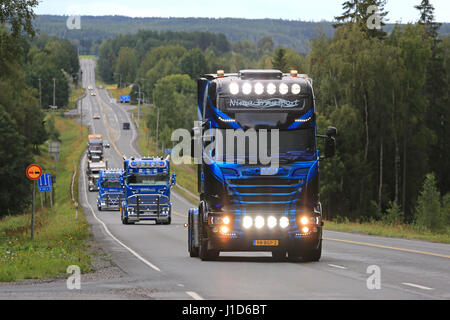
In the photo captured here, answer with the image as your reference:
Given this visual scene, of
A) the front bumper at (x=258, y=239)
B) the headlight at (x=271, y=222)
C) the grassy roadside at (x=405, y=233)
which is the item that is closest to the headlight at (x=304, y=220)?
the front bumper at (x=258, y=239)

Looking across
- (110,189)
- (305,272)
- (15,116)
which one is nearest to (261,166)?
(305,272)

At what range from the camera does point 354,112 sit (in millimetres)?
80250

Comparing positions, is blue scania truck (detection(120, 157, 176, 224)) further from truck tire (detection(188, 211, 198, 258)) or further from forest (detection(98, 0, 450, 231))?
forest (detection(98, 0, 450, 231))

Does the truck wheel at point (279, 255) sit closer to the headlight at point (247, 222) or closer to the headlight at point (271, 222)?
the headlight at point (271, 222)

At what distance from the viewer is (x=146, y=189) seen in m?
50.8

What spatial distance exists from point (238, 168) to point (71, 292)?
6295 millimetres

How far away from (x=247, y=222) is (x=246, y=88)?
3.06 meters

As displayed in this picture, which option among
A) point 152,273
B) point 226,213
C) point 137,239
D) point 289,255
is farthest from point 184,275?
point 137,239

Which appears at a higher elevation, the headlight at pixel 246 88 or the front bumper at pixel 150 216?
the headlight at pixel 246 88

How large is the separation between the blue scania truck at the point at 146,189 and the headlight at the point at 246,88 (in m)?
29.5

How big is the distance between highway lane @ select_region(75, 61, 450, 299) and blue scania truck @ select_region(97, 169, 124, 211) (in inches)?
1573

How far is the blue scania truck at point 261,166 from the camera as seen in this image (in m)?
21.0

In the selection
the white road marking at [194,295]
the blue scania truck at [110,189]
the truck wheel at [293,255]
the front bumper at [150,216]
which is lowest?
the blue scania truck at [110,189]
